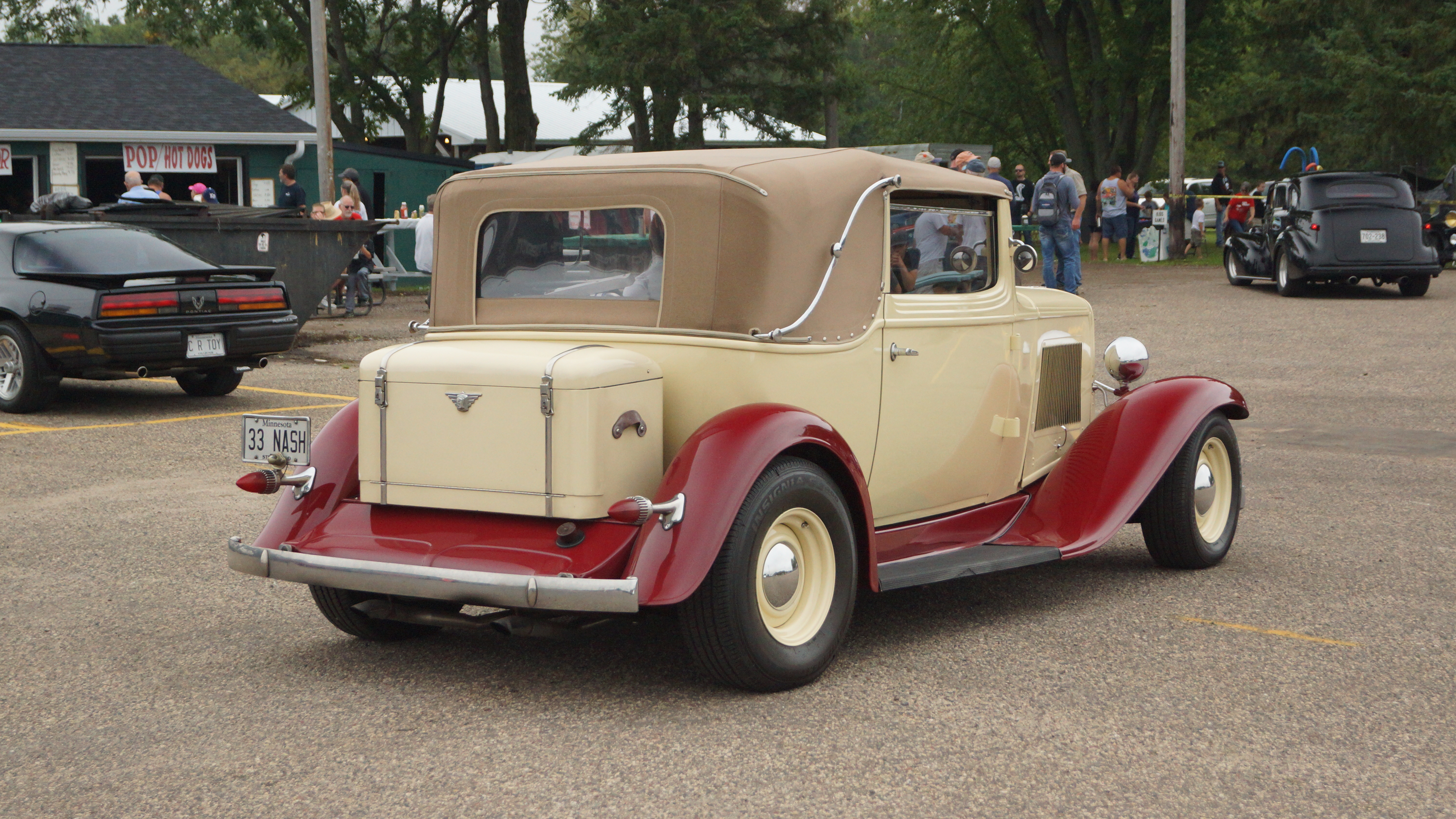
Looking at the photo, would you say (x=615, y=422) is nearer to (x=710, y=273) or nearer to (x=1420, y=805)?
(x=710, y=273)

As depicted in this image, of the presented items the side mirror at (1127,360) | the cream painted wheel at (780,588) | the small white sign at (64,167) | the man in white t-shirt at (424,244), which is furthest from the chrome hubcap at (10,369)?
the small white sign at (64,167)

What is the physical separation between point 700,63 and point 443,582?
91.1 feet

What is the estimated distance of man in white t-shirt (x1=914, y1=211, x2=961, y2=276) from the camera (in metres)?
5.40

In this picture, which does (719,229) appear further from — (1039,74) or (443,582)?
(1039,74)

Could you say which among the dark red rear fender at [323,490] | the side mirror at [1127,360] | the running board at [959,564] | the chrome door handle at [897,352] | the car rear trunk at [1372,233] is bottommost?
the running board at [959,564]

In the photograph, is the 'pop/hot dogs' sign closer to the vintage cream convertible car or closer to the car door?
the vintage cream convertible car

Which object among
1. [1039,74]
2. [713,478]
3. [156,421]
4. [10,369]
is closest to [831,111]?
[1039,74]

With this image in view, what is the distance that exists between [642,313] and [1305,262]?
646 inches

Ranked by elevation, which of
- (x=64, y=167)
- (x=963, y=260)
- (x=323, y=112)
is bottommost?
(x=963, y=260)

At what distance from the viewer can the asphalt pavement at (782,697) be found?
364 cm

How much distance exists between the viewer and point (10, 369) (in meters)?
11.1

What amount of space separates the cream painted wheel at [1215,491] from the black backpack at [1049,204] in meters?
10.4

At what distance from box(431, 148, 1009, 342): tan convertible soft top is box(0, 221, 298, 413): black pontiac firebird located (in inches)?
247

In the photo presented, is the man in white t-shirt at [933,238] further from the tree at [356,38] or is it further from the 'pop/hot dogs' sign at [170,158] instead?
the tree at [356,38]
